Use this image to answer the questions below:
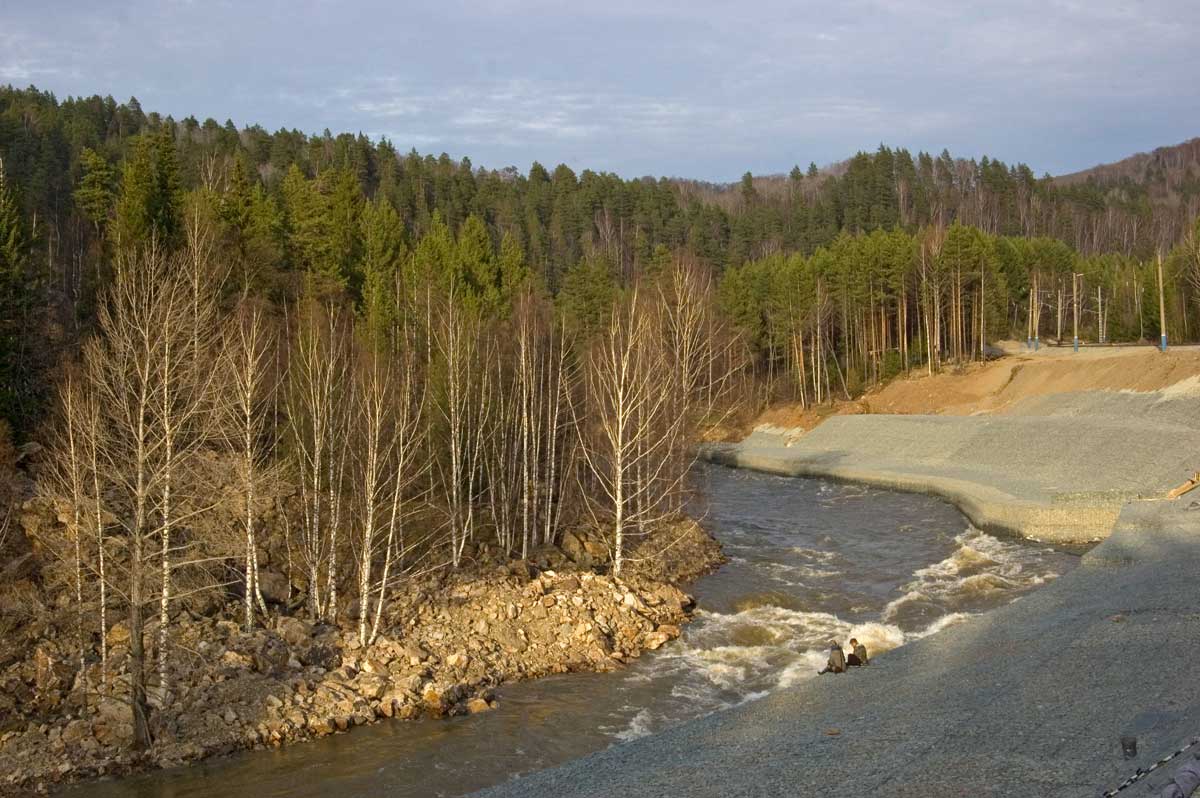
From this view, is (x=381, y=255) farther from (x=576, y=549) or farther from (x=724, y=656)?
(x=724, y=656)

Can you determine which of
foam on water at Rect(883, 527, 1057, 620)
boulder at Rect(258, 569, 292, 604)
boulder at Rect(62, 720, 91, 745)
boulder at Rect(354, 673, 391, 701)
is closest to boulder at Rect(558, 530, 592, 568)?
boulder at Rect(258, 569, 292, 604)

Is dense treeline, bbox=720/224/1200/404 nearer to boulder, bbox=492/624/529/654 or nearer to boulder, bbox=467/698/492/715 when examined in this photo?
boulder, bbox=492/624/529/654

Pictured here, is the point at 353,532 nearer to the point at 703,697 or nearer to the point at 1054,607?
the point at 703,697

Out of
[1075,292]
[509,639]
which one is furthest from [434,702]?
[1075,292]

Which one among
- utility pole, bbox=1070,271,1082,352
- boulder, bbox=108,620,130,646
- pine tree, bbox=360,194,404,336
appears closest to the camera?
boulder, bbox=108,620,130,646

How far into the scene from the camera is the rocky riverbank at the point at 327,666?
1479 cm

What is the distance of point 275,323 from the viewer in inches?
1308

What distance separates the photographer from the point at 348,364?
25.2 meters

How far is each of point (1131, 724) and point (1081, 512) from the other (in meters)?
19.9

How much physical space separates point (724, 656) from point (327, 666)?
25.6 ft

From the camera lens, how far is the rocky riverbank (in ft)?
48.5

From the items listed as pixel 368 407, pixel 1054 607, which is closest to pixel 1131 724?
pixel 1054 607

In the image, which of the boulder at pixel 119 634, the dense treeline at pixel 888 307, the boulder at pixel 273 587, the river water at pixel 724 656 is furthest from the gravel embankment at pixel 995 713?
the dense treeline at pixel 888 307

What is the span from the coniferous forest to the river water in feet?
9.00
